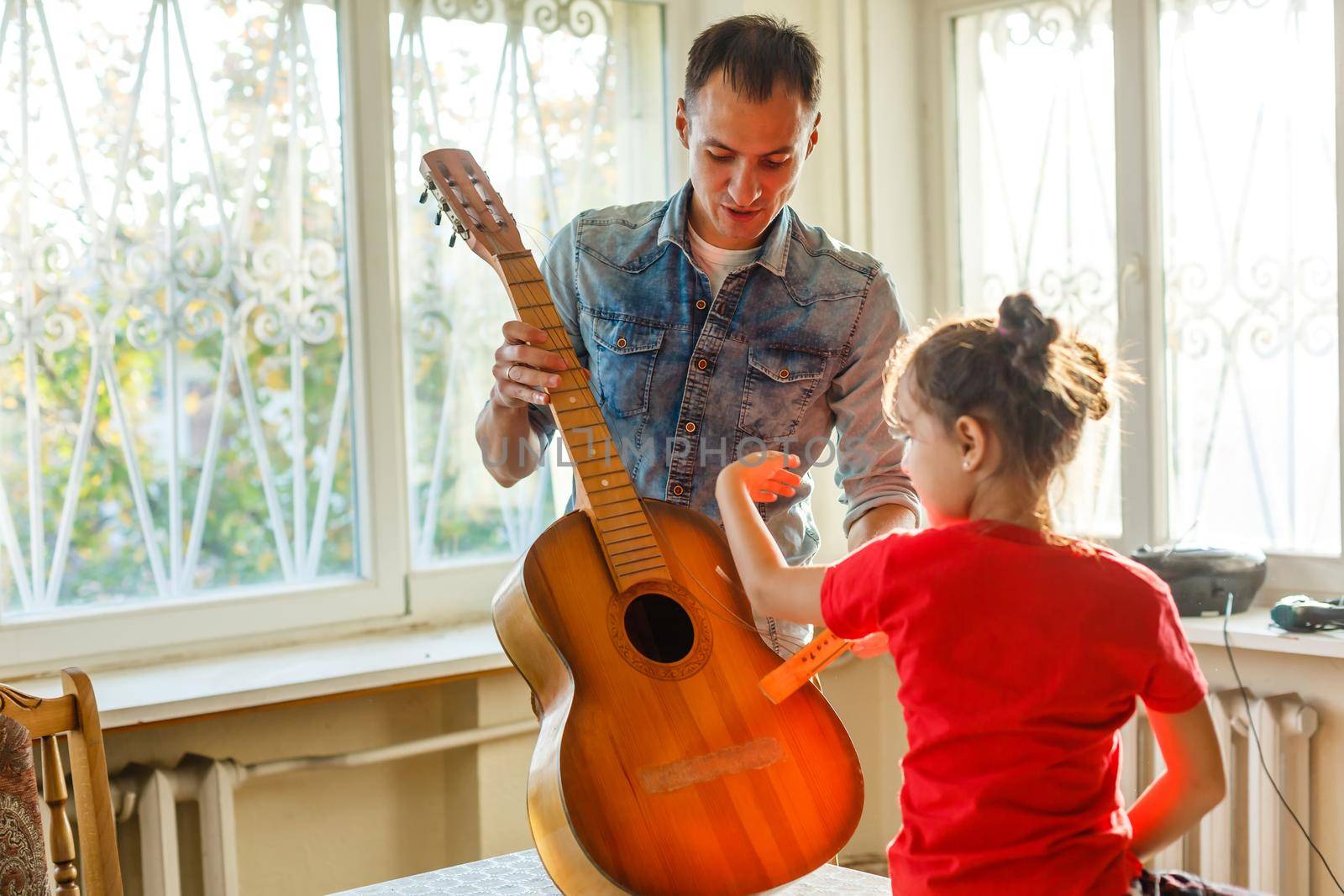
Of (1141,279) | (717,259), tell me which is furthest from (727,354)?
(1141,279)

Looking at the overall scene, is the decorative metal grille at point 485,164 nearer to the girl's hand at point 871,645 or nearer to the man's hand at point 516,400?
the man's hand at point 516,400

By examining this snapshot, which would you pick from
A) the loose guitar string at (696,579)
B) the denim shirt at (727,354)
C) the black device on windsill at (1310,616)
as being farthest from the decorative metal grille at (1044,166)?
the loose guitar string at (696,579)

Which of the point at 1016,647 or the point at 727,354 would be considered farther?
the point at 727,354

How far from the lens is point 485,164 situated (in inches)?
104

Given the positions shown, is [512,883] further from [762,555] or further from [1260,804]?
[1260,804]

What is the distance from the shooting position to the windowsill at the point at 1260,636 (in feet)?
7.34

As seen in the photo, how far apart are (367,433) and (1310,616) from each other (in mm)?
1746

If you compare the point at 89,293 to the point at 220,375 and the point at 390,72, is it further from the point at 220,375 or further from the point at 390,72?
the point at 390,72

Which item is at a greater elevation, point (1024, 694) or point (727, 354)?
point (727, 354)

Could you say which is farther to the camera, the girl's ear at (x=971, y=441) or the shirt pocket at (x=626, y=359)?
the shirt pocket at (x=626, y=359)


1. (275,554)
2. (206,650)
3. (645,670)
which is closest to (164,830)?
(206,650)

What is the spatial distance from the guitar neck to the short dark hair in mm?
301

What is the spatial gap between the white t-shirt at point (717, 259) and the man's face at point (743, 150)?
0.06m

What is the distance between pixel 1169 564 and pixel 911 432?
1.54 metres
